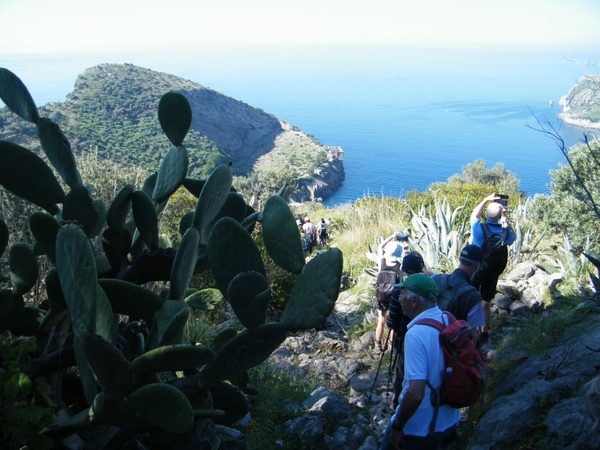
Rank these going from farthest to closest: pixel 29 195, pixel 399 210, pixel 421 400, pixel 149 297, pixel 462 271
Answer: pixel 399 210
pixel 462 271
pixel 421 400
pixel 29 195
pixel 149 297

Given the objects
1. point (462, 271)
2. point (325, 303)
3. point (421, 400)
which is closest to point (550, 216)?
point (462, 271)

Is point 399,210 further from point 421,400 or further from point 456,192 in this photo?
point 421,400

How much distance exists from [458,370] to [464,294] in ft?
3.71

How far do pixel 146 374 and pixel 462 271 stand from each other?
8.71 ft

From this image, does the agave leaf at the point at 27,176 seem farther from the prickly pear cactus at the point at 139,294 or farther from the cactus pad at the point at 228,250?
the cactus pad at the point at 228,250

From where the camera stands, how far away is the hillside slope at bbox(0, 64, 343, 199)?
4194cm

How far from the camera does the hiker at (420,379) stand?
249cm

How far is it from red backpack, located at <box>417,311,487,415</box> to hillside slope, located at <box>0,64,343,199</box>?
84.5ft

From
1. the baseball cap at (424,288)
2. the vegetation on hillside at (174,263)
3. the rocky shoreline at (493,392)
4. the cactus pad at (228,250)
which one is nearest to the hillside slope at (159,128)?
the vegetation on hillside at (174,263)

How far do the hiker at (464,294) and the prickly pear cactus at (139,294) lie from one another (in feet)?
5.89

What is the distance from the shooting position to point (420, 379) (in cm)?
Result: 246

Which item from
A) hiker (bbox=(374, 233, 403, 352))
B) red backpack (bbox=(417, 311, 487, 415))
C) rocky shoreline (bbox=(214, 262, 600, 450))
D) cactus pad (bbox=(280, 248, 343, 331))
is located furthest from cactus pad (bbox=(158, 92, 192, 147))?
hiker (bbox=(374, 233, 403, 352))

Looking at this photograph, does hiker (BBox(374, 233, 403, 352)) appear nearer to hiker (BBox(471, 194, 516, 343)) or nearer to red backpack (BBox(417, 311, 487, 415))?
hiker (BBox(471, 194, 516, 343))

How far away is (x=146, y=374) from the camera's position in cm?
185
